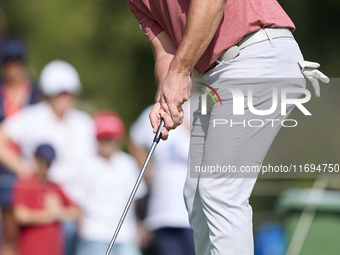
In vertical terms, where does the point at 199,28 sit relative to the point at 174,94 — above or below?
above

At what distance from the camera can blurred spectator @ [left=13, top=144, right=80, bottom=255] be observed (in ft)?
18.2

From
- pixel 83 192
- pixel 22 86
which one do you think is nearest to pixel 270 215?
pixel 83 192

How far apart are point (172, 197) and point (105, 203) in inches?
22.5

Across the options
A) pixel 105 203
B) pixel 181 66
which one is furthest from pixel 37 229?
pixel 181 66

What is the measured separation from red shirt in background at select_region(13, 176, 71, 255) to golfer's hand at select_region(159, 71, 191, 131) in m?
3.00

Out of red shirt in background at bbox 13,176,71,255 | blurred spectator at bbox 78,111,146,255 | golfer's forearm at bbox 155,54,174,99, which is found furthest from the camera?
blurred spectator at bbox 78,111,146,255

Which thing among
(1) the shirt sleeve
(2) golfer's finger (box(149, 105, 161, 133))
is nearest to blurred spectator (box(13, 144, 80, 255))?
(1) the shirt sleeve

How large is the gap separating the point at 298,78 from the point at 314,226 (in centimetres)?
301

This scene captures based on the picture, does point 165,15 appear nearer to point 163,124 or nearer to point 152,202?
point 163,124

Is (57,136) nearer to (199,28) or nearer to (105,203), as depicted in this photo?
(105,203)

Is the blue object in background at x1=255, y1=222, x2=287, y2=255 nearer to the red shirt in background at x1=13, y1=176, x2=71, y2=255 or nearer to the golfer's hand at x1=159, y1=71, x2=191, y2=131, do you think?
the red shirt in background at x1=13, y1=176, x2=71, y2=255

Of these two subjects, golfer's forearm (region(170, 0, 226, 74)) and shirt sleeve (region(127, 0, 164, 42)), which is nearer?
golfer's forearm (region(170, 0, 226, 74))

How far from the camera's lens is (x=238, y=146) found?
273 cm

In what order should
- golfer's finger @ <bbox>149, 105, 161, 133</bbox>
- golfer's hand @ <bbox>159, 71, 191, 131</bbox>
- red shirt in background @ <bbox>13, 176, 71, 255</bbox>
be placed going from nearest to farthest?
golfer's hand @ <bbox>159, 71, 191, 131</bbox>, golfer's finger @ <bbox>149, 105, 161, 133</bbox>, red shirt in background @ <bbox>13, 176, 71, 255</bbox>
